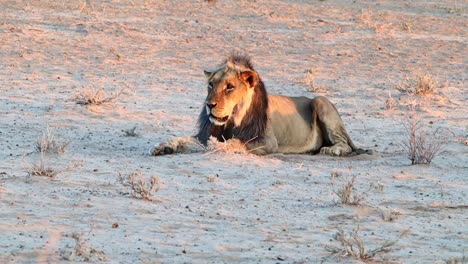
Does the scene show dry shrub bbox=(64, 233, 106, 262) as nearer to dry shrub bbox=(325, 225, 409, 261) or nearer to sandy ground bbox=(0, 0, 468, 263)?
sandy ground bbox=(0, 0, 468, 263)

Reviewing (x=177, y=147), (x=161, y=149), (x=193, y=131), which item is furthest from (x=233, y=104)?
(x=193, y=131)

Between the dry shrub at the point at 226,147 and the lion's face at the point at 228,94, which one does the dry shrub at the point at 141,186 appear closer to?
the dry shrub at the point at 226,147

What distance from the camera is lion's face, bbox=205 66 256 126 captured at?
9703mm

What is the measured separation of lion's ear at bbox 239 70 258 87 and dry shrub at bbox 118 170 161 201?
1.98 m

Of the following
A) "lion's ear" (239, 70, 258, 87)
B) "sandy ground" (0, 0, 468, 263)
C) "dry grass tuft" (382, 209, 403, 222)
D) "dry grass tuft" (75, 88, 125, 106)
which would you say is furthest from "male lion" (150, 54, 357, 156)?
"dry grass tuft" (75, 88, 125, 106)

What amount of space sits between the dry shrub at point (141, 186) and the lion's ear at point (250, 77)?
1980 mm

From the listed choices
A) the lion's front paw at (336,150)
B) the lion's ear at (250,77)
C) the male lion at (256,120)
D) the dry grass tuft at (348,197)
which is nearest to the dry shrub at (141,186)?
the dry grass tuft at (348,197)

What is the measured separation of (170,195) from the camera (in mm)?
7914

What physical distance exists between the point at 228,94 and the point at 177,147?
2.16 feet

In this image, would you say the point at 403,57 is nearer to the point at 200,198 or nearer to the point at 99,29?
the point at 99,29

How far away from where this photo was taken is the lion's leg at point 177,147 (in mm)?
9664

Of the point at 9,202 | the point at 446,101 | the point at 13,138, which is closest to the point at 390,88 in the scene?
the point at 446,101

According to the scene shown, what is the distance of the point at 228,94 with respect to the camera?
9781 mm

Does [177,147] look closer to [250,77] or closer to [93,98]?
[250,77]
